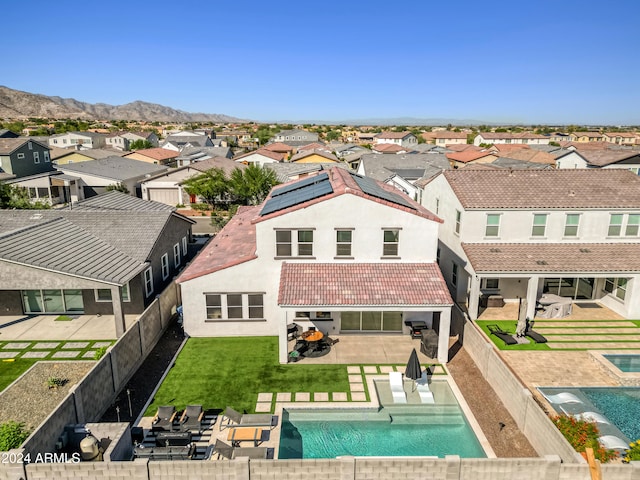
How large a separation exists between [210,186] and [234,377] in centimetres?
3704

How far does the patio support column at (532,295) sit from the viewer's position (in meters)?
24.7

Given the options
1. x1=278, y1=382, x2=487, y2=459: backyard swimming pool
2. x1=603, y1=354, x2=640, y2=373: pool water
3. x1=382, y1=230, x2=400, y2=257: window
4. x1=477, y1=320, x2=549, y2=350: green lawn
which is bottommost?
x1=278, y1=382, x2=487, y2=459: backyard swimming pool

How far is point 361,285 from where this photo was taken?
21359mm

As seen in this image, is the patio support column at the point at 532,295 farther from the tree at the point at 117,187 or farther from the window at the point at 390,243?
the tree at the point at 117,187

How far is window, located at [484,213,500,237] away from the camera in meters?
26.5

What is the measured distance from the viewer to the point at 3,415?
16.6 meters

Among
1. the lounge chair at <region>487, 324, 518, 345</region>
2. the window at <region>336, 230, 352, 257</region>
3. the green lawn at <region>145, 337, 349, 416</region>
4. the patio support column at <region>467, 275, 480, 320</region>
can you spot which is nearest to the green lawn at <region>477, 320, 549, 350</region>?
the lounge chair at <region>487, 324, 518, 345</region>

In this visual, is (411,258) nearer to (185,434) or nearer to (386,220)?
(386,220)

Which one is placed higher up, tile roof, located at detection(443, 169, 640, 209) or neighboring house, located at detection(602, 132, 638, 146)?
neighboring house, located at detection(602, 132, 638, 146)

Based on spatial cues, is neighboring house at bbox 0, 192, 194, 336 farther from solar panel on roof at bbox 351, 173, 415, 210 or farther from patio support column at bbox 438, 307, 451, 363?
patio support column at bbox 438, 307, 451, 363

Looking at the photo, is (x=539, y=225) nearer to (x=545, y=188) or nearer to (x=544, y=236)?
(x=544, y=236)

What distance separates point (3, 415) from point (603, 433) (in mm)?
22508

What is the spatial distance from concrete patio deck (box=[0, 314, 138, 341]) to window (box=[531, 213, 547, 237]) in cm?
2474

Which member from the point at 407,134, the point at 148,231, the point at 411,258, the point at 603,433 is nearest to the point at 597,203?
the point at 411,258
